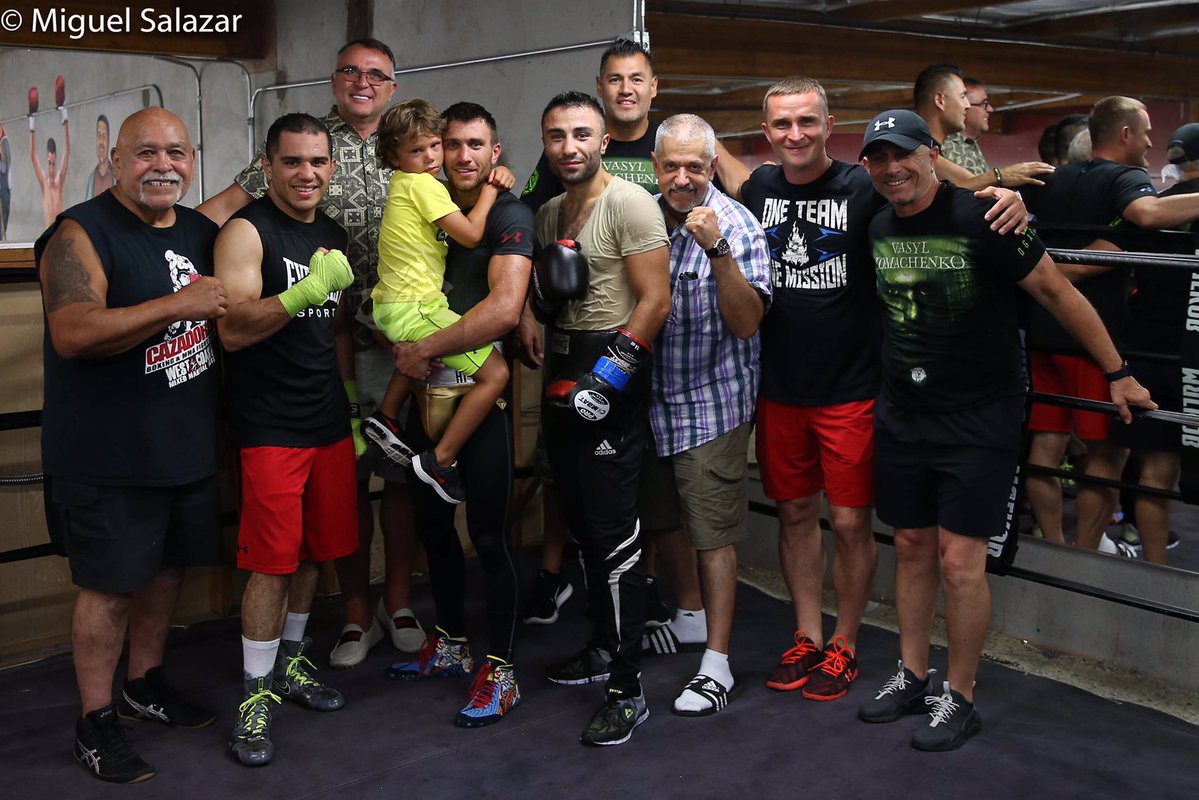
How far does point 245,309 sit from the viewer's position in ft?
9.71

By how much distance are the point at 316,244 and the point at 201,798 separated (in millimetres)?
1456

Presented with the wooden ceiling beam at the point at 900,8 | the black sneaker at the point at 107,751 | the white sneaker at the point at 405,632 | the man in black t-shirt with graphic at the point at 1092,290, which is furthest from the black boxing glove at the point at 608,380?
the wooden ceiling beam at the point at 900,8

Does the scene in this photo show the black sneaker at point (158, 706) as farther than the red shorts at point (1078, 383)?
No

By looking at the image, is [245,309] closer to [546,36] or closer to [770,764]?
[770,764]

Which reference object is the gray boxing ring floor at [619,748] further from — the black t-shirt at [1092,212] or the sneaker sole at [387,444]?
the black t-shirt at [1092,212]

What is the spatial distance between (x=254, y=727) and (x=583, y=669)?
3.16 feet

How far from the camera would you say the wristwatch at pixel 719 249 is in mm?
2924

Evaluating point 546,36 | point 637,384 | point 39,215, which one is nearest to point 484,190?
point 637,384

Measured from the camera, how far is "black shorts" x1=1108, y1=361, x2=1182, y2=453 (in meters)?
3.81

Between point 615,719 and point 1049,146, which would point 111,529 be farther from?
point 1049,146

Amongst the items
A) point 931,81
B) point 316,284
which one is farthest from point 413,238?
point 931,81

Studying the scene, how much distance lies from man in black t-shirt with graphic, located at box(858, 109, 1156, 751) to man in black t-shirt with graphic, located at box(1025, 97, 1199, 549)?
37.4 inches

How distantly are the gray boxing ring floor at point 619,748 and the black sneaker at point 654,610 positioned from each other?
202mm

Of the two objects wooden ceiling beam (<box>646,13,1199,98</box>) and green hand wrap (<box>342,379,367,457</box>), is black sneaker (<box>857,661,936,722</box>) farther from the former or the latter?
wooden ceiling beam (<box>646,13,1199,98</box>)
